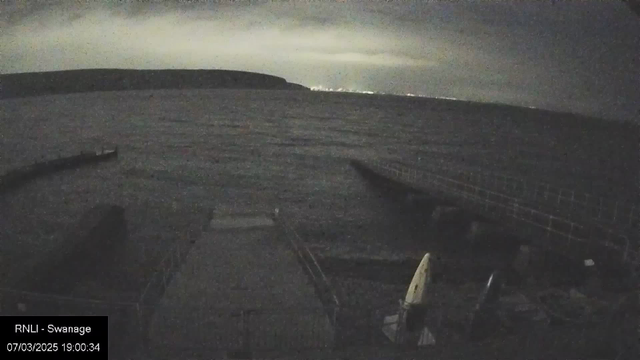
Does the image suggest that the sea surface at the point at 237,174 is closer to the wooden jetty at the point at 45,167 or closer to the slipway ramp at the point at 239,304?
the wooden jetty at the point at 45,167

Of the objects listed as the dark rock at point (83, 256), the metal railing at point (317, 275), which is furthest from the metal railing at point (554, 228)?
the dark rock at point (83, 256)

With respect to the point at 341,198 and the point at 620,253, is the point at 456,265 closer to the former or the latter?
the point at 620,253

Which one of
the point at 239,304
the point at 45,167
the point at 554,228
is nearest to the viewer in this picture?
the point at 239,304

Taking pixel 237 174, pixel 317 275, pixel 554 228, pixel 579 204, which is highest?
pixel 554 228

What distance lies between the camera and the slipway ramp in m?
6.12

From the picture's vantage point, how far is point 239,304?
7961 millimetres

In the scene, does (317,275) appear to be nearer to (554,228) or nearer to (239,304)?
(239,304)

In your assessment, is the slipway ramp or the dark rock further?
the dark rock

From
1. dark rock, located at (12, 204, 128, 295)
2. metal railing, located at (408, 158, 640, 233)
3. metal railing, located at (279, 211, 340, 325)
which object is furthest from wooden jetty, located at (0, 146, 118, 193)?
metal railing, located at (408, 158, 640, 233)

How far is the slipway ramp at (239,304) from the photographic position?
20.1ft

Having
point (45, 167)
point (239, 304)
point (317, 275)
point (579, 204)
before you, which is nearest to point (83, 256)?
point (239, 304)

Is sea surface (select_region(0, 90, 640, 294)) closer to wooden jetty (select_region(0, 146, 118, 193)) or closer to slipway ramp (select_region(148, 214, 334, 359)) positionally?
wooden jetty (select_region(0, 146, 118, 193))

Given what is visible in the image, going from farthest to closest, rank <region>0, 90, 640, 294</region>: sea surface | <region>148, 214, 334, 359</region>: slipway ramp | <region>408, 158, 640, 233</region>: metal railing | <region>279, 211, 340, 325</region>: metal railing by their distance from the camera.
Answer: <region>0, 90, 640, 294</region>: sea surface → <region>408, 158, 640, 233</region>: metal railing → <region>279, 211, 340, 325</region>: metal railing → <region>148, 214, 334, 359</region>: slipway ramp

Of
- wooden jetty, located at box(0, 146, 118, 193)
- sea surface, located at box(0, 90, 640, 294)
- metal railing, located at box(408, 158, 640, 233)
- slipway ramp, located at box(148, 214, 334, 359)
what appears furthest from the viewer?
wooden jetty, located at box(0, 146, 118, 193)
